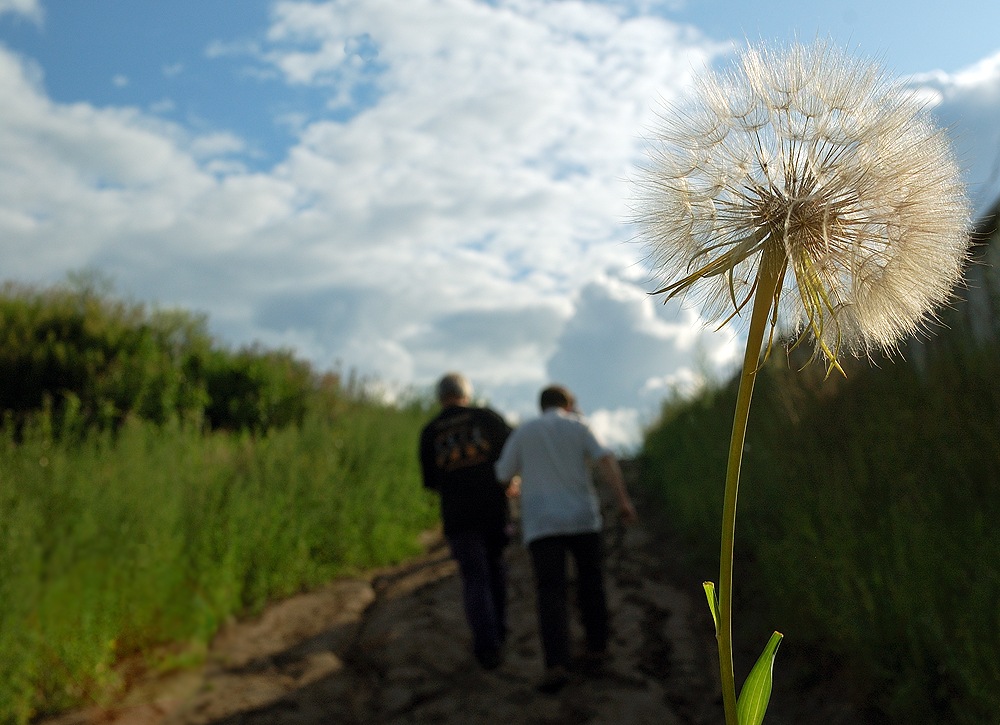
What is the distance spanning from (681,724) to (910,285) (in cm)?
398

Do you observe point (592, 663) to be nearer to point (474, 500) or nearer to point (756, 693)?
point (474, 500)

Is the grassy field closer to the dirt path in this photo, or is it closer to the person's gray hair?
the dirt path

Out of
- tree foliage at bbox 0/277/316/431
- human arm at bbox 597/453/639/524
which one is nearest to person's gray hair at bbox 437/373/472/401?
human arm at bbox 597/453/639/524

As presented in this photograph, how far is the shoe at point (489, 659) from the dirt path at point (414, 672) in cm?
7

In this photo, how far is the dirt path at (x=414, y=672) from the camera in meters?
5.02

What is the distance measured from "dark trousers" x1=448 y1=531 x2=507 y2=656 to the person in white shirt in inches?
20.4

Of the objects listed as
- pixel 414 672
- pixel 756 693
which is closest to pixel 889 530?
pixel 414 672

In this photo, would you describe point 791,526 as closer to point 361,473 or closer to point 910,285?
point 910,285

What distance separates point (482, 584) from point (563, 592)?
2.34ft

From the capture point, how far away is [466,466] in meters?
6.23

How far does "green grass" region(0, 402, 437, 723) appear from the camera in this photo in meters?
4.84

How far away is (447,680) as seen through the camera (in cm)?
571

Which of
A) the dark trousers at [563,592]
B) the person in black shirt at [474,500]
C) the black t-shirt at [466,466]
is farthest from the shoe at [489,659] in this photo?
the black t-shirt at [466,466]

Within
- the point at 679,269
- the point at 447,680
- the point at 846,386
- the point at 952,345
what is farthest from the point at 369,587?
the point at 679,269
